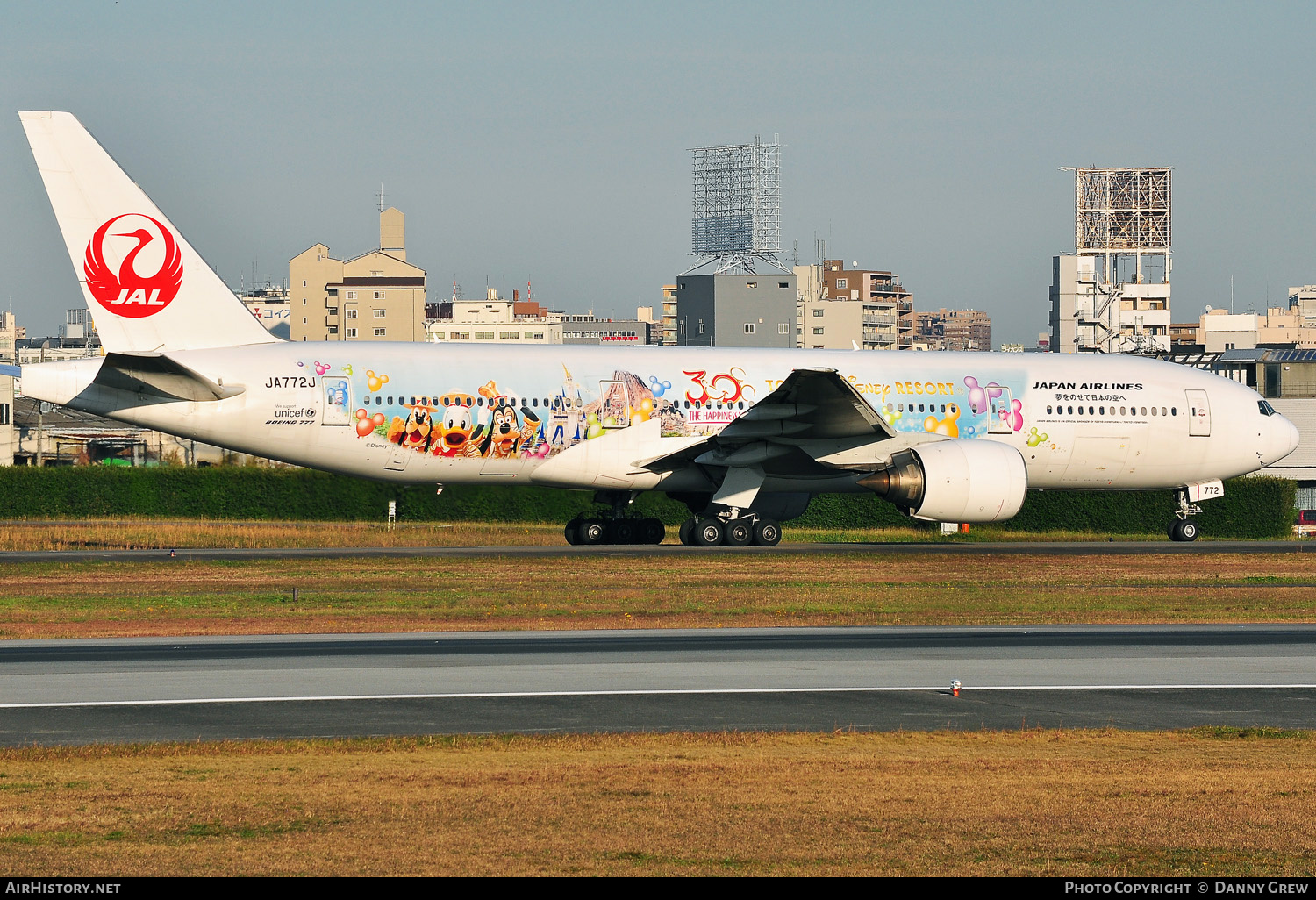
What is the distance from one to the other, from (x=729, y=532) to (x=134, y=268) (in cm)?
1355

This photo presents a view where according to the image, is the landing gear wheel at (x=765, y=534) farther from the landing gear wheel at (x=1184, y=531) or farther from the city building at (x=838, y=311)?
the city building at (x=838, y=311)

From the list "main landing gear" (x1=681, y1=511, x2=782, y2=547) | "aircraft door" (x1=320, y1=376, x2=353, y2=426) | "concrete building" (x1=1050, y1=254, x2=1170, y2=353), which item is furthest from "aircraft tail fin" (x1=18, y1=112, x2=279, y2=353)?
"concrete building" (x1=1050, y1=254, x2=1170, y2=353)

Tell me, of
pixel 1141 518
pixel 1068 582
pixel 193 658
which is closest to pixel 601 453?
pixel 1068 582

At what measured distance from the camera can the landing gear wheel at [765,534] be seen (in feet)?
111

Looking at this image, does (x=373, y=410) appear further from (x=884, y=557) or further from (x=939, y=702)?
(x=939, y=702)

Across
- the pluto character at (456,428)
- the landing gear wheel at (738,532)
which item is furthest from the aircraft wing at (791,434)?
the pluto character at (456,428)

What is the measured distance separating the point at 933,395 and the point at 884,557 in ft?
15.2

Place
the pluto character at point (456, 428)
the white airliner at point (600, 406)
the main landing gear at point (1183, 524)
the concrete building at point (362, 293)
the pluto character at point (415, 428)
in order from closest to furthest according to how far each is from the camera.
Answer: the white airliner at point (600, 406) < the pluto character at point (415, 428) < the pluto character at point (456, 428) < the main landing gear at point (1183, 524) < the concrete building at point (362, 293)

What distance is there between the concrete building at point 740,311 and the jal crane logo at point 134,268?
4184 inches

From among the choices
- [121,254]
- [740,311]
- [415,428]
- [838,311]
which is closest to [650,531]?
[415,428]

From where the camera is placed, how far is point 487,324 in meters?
159

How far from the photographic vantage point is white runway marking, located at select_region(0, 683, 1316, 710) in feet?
45.6

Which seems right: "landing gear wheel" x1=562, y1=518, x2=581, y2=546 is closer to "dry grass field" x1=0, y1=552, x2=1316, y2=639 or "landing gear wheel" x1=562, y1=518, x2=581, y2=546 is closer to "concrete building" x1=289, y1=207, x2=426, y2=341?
"dry grass field" x1=0, y1=552, x2=1316, y2=639
